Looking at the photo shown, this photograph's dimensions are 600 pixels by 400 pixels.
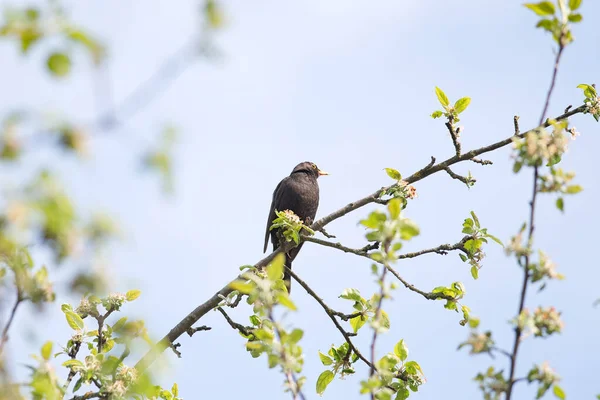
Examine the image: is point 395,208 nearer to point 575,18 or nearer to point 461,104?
point 575,18

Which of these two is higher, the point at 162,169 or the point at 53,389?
the point at 162,169

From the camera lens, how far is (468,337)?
8.00 feet

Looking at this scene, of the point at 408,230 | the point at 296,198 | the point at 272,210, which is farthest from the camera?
the point at 272,210

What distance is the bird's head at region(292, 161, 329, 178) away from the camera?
905 cm

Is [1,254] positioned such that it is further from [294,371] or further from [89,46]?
[294,371]

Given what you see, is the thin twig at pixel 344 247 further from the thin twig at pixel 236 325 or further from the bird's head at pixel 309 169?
the bird's head at pixel 309 169

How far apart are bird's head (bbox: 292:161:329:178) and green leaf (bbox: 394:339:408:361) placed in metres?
4.43

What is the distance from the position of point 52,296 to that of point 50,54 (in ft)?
3.04

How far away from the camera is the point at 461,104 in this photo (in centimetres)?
522

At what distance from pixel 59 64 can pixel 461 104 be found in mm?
3507

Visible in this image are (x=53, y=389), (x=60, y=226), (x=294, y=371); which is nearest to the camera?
(x=60, y=226)

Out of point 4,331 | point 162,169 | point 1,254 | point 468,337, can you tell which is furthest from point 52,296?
point 468,337

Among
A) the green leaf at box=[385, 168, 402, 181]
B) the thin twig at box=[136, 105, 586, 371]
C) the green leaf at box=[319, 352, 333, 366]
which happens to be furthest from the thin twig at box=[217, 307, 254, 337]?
the green leaf at box=[385, 168, 402, 181]

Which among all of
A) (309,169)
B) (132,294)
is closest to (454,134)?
(132,294)
